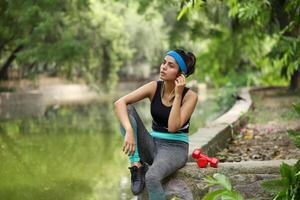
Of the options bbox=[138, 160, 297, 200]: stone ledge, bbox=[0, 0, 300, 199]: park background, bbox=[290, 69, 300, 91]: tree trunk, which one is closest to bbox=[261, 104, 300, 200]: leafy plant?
bbox=[138, 160, 297, 200]: stone ledge

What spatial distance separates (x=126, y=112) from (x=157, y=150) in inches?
17.5

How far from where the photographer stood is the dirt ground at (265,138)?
6.78 metres

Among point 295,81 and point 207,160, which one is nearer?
point 207,160

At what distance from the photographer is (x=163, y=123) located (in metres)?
4.70

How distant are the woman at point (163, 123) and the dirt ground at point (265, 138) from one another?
1855 mm

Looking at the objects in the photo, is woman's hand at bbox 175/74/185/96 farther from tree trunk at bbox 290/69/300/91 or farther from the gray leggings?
tree trunk at bbox 290/69/300/91

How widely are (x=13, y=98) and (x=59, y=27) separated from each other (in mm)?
4514

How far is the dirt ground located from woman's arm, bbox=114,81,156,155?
201 cm

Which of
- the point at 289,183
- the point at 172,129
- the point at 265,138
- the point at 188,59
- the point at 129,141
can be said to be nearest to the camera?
the point at 289,183

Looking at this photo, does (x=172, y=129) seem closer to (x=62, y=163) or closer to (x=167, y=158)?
(x=167, y=158)

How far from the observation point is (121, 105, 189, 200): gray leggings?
445 centimetres

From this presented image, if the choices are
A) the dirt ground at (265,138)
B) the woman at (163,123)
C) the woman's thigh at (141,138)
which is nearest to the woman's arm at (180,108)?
the woman at (163,123)

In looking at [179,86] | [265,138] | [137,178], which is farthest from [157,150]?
[265,138]

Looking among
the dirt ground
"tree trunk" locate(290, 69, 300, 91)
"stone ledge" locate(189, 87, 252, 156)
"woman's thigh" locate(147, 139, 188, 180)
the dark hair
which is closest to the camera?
"woman's thigh" locate(147, 139, 188, 180)
